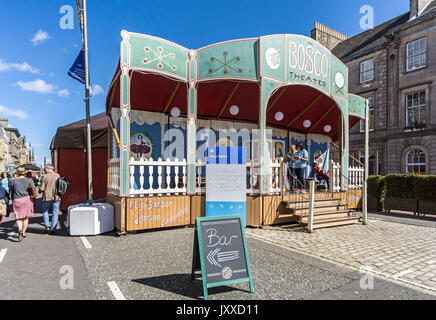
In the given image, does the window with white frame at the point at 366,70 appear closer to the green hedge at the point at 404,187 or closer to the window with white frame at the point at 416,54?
A: the window with white frame at the point at 416,54

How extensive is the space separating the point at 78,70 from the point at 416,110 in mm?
22011

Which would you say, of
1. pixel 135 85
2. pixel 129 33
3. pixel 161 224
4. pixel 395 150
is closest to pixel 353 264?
pixel 161 224

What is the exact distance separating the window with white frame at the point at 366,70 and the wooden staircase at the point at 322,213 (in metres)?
18.7

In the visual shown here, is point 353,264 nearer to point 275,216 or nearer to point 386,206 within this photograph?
point 275,216

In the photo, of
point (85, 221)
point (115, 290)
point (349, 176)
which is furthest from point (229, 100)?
point (115, 290)

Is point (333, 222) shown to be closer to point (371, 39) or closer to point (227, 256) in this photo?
point (227, 256)

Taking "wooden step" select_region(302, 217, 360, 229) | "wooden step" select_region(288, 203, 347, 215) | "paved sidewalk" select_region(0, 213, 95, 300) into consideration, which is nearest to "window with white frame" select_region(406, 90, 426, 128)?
"wooden step" select_region(288, 203, 347, 215)

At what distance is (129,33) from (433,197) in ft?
39.6

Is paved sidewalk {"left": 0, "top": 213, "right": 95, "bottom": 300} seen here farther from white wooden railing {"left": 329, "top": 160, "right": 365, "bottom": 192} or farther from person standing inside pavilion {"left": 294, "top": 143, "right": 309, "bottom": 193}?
white wooden railing {"left": 329, "top": 160, "right": 365, "bottom": 192}

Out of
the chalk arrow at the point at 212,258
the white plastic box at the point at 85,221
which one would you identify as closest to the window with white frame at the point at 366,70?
the white plastic box at the point at 85,221

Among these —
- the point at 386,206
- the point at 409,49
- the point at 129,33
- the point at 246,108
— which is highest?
the point at 409,49

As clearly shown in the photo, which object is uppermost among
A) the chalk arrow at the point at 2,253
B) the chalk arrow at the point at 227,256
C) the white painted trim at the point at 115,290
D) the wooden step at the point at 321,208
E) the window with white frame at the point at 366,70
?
the window with white frame at the point at 366,70

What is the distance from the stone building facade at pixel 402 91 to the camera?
18.9 m
